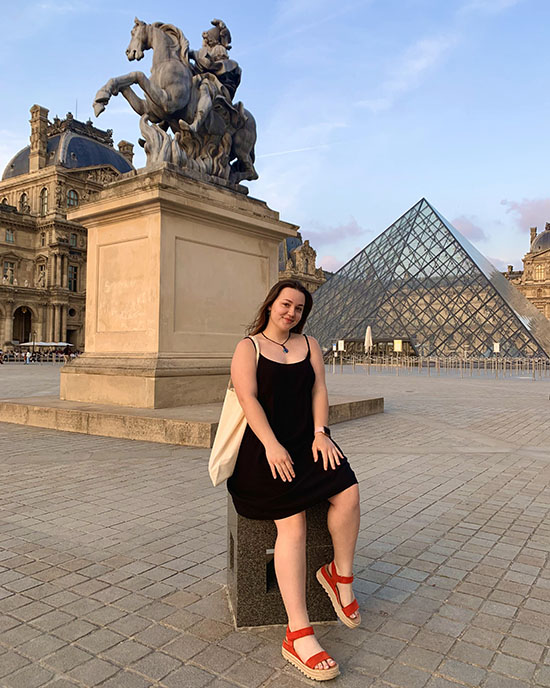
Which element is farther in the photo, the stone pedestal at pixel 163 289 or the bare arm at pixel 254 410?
the stone pedestal at pixel 163 289

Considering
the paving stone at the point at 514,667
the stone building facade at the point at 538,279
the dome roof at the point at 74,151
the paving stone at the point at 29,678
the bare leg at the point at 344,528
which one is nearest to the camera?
the paving stone at the point at 29,678

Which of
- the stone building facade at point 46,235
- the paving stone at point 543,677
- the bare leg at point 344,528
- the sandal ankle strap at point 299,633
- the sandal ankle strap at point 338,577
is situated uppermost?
the stone building facade at point 46,235

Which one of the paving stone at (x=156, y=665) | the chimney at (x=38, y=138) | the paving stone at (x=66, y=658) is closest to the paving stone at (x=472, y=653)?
the paving stone at (x=156, y=665)

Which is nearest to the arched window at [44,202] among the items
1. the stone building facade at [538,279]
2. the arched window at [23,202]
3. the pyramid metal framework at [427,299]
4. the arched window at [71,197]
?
the arched window at [23,202]

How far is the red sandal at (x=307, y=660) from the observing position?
1.99 meters

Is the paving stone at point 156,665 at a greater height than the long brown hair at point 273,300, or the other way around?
the long brown hair at point 273,300

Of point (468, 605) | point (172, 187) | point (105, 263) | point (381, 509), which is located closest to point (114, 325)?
point (105, 263)

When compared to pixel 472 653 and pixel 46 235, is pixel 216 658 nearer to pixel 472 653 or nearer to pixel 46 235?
pixel 472 653

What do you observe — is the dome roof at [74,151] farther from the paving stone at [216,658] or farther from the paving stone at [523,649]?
the paving stone at [523,649]

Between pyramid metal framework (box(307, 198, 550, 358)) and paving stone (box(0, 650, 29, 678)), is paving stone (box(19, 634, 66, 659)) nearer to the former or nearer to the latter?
paving stone (box(0, 650, 29, 678))

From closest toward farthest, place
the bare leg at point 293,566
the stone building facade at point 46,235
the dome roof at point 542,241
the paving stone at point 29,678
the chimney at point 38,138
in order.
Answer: the paving stone at point 29,678, the bare leg at point 293,566, the stone building facade at point 46,235, the chimney at point 38,138, the dome roof at point 542,241

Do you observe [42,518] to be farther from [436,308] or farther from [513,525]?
[436,308]

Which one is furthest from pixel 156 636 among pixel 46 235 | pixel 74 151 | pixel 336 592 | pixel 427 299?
pixel 74 151

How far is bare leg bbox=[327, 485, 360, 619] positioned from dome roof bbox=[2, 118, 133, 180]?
68.4 meters
